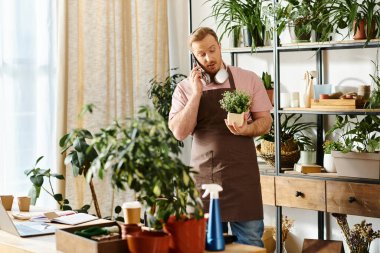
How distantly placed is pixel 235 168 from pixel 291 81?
1.72m

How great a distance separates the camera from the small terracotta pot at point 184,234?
272 cm

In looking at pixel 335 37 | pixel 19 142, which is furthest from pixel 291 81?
pixel 19 142

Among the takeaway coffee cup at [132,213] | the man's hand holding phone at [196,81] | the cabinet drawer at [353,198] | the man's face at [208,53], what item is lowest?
the cabinet drawer at [353,198]

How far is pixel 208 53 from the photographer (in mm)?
4234

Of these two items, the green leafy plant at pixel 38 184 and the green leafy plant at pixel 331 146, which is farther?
the green leafy plant at pixel 331 146

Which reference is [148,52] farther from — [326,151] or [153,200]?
[153,200]

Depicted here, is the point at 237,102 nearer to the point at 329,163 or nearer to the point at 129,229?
the point at 329,163

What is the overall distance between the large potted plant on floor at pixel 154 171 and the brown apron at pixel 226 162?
4.80 ft

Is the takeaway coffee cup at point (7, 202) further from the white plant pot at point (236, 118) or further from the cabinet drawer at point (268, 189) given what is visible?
the cabinet drawer at point (268, 189)

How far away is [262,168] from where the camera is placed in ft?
18.4

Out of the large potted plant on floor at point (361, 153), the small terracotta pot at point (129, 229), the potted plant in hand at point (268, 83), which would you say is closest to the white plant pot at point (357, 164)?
the large potted plant on floor at point (361, 153)

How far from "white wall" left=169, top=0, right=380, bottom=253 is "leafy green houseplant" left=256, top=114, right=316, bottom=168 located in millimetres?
294

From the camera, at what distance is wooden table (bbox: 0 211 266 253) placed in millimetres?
2967

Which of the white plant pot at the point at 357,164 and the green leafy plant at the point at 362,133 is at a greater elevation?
the green leafy plant at the point at 362,133
